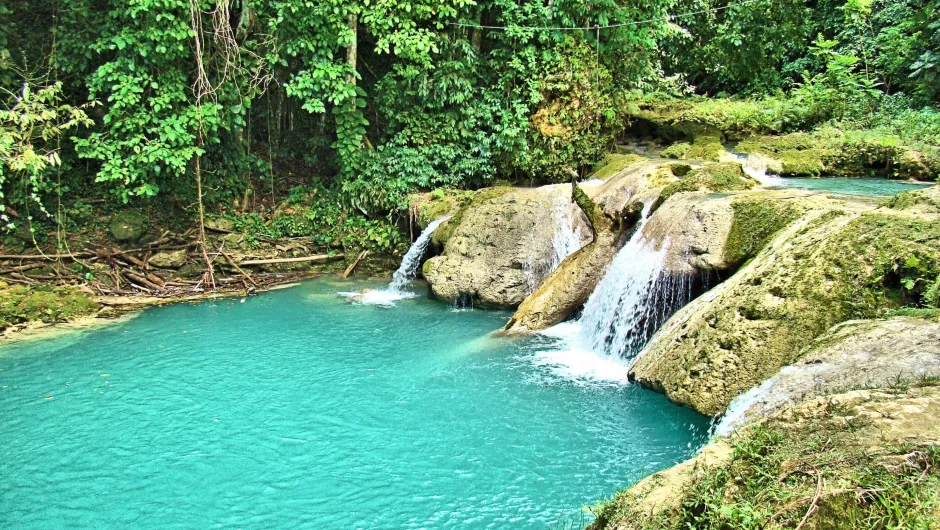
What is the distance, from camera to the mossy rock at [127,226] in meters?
11.0

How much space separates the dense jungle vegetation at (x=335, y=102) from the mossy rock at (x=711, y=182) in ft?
12.3

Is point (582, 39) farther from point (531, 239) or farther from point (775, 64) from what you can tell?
point (775, 64)

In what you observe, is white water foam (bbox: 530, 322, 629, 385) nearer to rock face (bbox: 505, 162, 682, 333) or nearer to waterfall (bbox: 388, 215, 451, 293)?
rock face (bbox: 505, 162, 682, 333)

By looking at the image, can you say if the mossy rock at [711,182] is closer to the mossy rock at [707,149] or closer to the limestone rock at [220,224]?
the mossy rock at [707,149]

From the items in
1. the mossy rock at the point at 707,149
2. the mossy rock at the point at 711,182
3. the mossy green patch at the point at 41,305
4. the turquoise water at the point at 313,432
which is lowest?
the turquoise water at the point at 313,432

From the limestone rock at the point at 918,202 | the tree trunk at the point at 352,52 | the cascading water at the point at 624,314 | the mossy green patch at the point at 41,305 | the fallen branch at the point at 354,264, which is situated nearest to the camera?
the limestone rock at the point at 918,202

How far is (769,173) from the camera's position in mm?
10273

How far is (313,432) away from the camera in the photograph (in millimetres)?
5648

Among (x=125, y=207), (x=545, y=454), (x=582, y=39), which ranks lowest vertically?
(x=545, y=454)

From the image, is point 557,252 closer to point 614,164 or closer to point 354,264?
point 614,164

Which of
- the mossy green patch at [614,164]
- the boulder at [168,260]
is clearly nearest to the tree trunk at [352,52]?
the boulder at [168,260]

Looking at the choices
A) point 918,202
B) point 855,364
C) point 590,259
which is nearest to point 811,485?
point 855,364

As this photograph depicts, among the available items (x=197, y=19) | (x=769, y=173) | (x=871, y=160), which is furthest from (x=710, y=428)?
(x=197, y=19)

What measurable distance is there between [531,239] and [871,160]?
5667 millimetres
